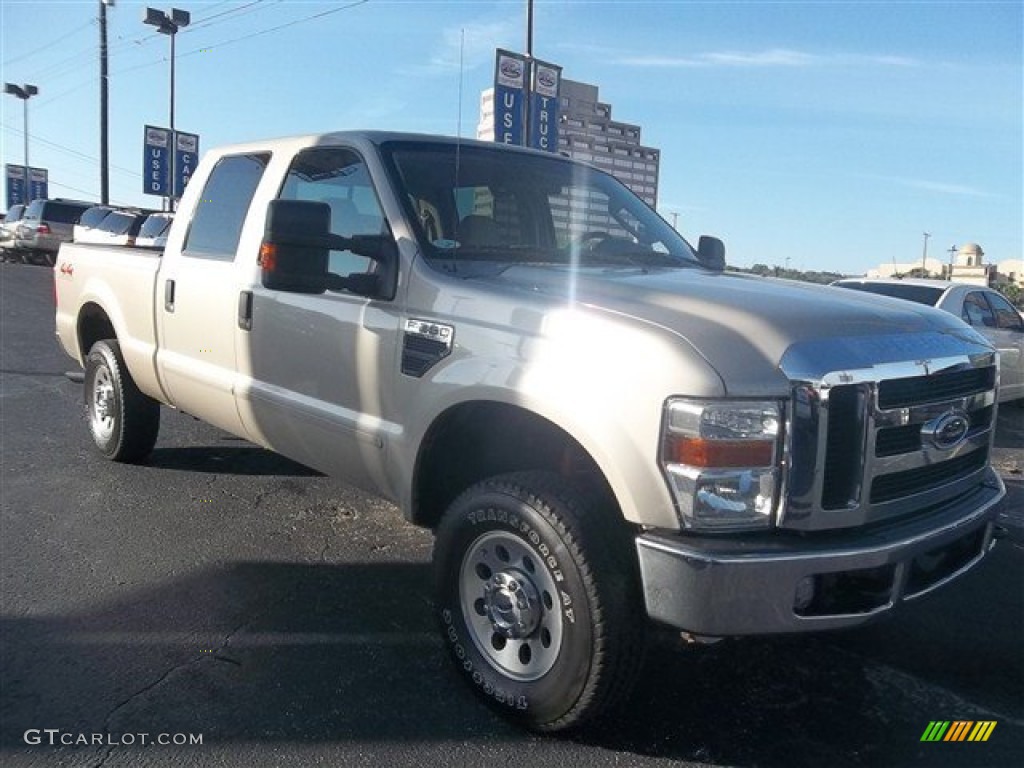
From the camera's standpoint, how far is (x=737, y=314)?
2834 millimetres

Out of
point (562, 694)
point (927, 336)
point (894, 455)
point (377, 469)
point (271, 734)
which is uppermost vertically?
point (927, 336)

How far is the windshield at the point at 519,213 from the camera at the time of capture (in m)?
3.72

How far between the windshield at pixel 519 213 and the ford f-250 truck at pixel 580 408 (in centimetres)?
2

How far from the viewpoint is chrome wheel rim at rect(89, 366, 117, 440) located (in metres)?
5.81

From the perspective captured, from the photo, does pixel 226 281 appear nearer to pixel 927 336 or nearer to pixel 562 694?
pixel 562 694

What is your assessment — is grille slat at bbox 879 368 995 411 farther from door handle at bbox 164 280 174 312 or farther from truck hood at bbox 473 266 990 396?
door handle at bbox 164 280 174 312

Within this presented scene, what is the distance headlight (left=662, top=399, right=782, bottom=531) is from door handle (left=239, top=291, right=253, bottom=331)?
246 cm

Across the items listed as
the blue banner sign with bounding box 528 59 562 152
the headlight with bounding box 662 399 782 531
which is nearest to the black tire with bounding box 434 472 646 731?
the headlight with bounding box 662 399 782 531

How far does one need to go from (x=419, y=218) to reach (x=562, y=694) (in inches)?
76.7

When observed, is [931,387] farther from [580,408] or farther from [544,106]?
[544,106]

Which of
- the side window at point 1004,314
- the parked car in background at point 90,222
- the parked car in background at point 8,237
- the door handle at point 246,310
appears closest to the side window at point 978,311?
the side window at point 1004,314

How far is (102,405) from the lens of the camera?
237 inches

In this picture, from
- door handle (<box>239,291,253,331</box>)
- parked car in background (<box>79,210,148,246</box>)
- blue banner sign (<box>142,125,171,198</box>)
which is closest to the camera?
door handle (<box>239,291,253,331</box>)

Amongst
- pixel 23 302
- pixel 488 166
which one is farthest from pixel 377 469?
pixel 23 302
